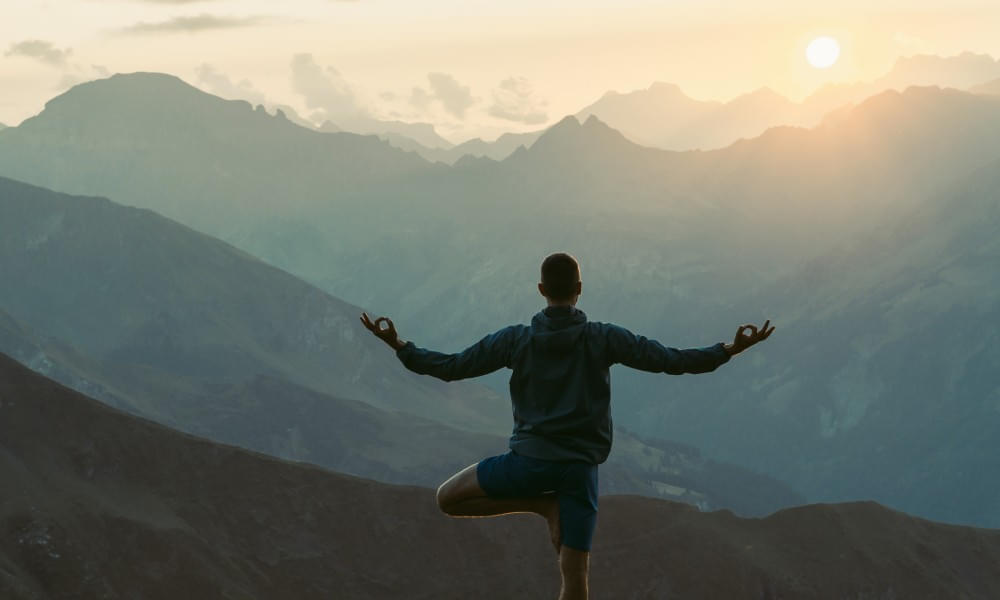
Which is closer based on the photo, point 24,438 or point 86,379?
point 24,438

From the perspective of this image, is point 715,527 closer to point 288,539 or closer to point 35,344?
point 288,539

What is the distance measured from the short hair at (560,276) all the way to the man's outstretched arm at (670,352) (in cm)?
43

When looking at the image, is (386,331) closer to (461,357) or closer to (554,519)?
(461,357)

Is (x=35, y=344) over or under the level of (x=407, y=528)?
over

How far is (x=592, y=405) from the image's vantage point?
8.50 metres

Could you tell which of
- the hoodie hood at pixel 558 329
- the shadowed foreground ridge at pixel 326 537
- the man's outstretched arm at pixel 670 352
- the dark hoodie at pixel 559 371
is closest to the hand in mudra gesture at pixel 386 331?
the dark hoodie at pixel 559 371

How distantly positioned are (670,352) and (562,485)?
49.7 inches

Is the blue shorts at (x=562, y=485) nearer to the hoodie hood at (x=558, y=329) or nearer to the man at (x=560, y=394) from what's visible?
the man at (x=560, y=394)

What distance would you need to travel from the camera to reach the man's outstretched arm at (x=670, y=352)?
27.1 feet

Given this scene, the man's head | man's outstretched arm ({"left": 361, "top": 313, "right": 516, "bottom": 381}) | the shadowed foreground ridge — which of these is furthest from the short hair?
the shadowed foreground ridge

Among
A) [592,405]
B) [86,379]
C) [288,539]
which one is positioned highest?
[86,379]

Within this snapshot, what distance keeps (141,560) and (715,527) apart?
120 ft

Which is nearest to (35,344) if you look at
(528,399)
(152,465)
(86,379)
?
(86,379)

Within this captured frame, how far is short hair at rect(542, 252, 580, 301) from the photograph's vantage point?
8500mm
